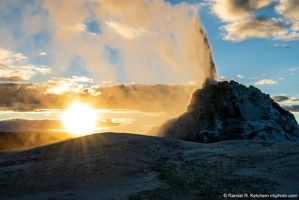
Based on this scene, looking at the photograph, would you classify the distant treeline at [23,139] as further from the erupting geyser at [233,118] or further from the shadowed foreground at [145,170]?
the shadowed foreground at [145,170]

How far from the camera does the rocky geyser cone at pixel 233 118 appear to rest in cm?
6875

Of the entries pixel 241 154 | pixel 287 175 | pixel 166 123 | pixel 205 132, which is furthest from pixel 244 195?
pixel 166 123

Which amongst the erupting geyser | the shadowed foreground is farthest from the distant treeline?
the shadowed foreground

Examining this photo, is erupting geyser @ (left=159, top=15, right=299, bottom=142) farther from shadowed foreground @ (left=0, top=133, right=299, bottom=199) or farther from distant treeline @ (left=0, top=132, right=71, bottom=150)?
distant treeline @ (left=0, top=132, right=71, bottom=150)

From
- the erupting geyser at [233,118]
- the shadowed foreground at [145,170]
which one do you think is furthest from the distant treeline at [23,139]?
the shadowed foreground at [145,170]

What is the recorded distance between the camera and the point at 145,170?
115 ft

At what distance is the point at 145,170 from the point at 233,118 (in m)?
43.8

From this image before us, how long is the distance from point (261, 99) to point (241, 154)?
40.5 meters

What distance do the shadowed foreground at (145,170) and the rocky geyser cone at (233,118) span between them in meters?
18.8

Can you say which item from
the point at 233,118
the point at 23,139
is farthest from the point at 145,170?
the point at 23,139

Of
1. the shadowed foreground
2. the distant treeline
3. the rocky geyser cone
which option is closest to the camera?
the shadowed foreground

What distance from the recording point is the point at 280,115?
75.7 meters

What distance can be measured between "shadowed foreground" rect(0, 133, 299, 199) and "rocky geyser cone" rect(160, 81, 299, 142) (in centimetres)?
1879

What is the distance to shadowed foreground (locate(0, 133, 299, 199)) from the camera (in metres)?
26.0
